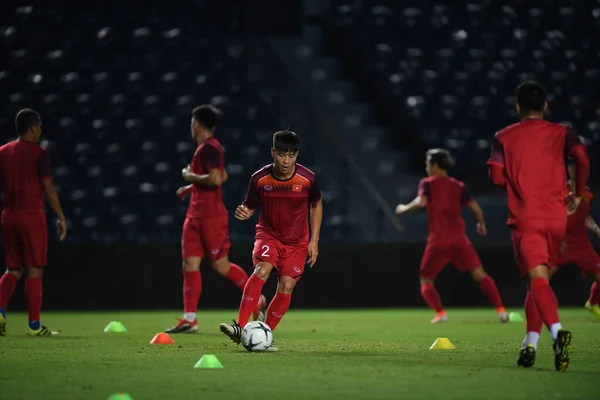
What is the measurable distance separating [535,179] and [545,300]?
75cm

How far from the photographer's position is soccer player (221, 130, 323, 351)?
7.79 metres

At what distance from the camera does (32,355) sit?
745cm

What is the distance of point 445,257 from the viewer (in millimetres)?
12617

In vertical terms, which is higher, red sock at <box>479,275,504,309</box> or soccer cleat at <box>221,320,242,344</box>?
soccer cleat at <box>221,320,242,344</box>

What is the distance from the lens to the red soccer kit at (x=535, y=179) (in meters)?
6.44

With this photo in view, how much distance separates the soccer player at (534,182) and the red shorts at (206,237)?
14.2 ft

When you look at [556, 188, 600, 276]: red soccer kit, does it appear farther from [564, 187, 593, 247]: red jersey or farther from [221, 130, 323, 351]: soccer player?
[221, 130, 323, 351]: soccer player

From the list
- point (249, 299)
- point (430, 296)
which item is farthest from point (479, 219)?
point (249, 299)

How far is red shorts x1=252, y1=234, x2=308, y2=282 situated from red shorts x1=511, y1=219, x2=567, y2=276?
1.93 metres

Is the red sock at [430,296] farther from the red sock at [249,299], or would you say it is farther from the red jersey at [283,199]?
the red sock at [249,299]

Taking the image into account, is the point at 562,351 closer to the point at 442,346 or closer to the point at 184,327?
the point at 442,346

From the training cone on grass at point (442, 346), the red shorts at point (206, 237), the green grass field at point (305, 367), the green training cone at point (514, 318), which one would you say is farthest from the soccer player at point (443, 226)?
the training cone on grass at point (442, 346)

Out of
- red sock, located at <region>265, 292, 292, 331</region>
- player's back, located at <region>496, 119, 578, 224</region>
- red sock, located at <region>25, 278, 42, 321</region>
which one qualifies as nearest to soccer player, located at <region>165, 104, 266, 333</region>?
red sock, located at <region>25, 278, 42, 321</region>

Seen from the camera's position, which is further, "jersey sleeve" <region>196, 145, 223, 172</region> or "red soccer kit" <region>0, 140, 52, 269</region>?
"jersey sleeve" <region>196, 145, 223, 172</region>
